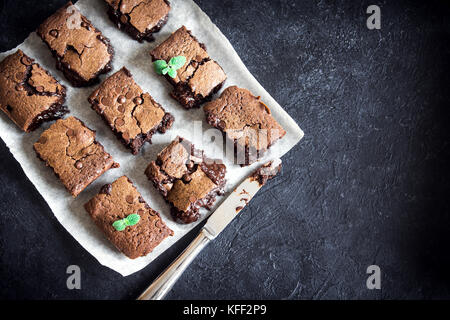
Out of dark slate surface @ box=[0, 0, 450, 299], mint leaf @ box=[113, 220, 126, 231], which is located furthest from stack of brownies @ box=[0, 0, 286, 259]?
dark slate surface @ box=[0, 0, 450, 299]

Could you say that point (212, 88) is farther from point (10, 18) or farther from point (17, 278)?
point (17, 278)

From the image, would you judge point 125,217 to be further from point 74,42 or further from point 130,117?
point 74,42

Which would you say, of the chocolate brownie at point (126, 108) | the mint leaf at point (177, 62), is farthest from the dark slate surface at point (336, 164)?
the chocolate brownie at point (126, 108)

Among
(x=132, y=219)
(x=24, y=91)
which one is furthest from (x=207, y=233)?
(x=24, y=91)

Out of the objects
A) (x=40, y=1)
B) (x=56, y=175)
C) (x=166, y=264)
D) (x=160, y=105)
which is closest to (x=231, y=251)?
(x=166, y=264)

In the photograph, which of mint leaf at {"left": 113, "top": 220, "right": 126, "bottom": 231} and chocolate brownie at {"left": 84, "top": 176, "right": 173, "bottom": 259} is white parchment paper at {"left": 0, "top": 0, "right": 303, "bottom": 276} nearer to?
chocolate brownie at {"left": 84, "top": 176, "right": 173, "bottom": 259}

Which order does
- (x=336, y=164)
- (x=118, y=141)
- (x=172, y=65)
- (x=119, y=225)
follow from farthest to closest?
(x=336, y=164) < (x=118, y=141) < (x=172, y=65) < (x=119, y=225)
